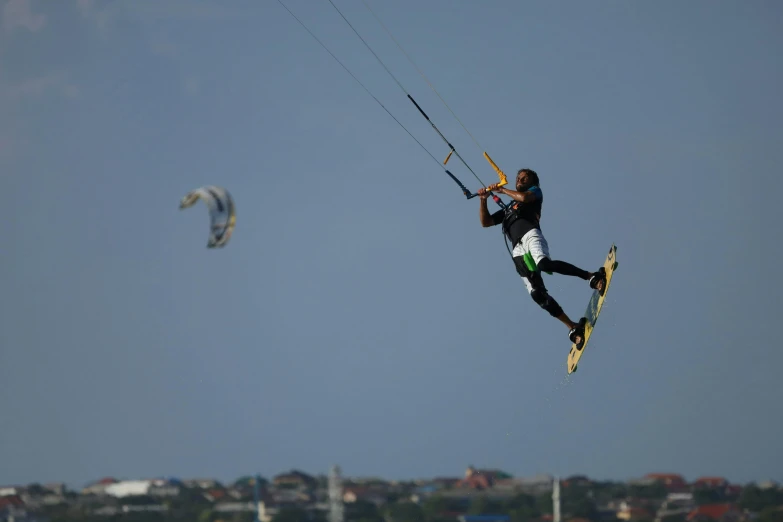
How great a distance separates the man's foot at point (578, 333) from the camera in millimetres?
13461

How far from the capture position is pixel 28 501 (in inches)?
1109

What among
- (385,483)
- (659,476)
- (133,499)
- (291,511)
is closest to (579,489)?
(659,476)

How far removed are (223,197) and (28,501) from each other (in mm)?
15771

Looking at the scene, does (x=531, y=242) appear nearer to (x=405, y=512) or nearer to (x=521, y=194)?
(x=521, y=194)

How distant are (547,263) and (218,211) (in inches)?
152

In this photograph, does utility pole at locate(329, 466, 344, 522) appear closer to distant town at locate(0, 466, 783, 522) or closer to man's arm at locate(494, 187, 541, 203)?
distant town at locate(0, 466, 783, 522)

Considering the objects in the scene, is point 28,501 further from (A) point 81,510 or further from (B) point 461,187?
(B) point 461,187

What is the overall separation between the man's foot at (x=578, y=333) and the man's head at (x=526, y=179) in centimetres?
151

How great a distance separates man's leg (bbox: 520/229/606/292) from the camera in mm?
12922

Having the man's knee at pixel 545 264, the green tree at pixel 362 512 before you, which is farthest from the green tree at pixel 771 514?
the man's knee at pixel 545 264

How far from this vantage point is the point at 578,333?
13453mm

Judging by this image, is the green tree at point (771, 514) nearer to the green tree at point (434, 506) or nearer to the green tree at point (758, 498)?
the green tree at point (758, 498)

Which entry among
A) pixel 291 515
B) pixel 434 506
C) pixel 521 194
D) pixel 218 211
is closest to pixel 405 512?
pixel 434 506

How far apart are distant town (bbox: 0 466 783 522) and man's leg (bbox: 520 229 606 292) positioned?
15526 mm
